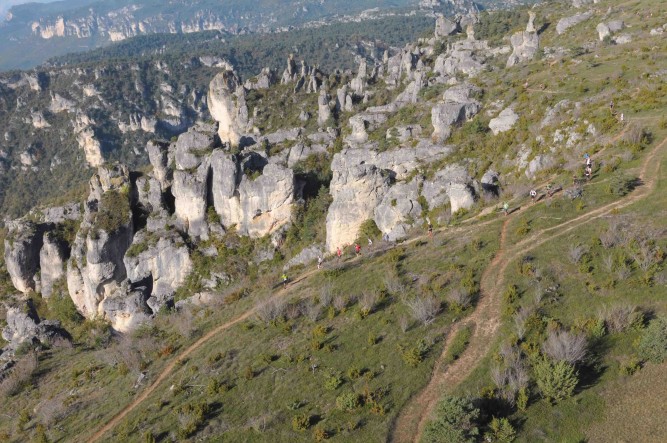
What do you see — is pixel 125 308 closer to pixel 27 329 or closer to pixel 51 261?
pixel 27 329

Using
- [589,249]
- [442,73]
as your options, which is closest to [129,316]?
[589,249]

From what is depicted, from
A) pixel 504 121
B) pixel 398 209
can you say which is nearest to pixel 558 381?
pixel 398 209

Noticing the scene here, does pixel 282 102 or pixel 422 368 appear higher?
pixel 282 102

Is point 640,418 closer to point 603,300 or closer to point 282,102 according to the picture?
point 603,300

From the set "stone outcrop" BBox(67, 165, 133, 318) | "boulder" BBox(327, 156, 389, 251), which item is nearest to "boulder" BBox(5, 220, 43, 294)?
"stone outcrop" BBox(67, 165, 133, 318)

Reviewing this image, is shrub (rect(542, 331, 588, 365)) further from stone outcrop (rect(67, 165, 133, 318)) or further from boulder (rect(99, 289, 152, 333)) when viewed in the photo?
stone outcrop (rect(67, 165, 133, 318))

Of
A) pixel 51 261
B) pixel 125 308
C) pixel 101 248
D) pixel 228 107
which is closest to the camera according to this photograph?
pixel 125 308
